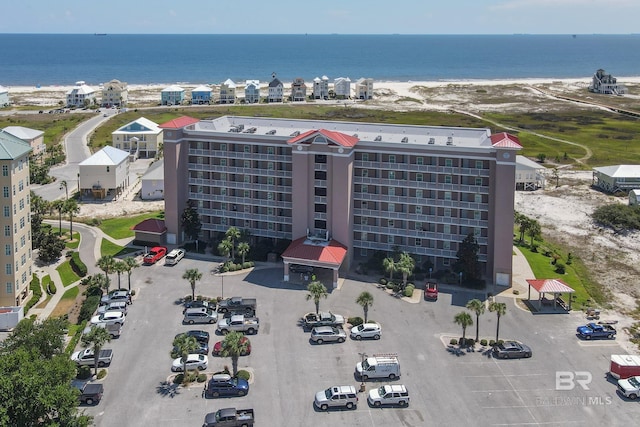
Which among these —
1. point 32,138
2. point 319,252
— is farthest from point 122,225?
point 32,138

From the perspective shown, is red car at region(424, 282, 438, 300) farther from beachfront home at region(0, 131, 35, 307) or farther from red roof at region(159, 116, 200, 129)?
beachfront home at region(0, 131, 35, 307)

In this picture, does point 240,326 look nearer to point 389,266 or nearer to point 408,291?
point 389,266

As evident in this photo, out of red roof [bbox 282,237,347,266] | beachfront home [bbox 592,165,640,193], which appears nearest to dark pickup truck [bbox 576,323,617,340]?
red roof [bbox 282,237,347,266]

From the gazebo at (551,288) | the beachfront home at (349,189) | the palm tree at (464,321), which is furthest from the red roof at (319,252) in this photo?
the gazebo at (551,288)

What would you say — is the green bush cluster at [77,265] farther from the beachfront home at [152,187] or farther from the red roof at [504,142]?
the red roof at [504,142]

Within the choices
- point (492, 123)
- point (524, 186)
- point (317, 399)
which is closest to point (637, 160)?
point (524, 186)

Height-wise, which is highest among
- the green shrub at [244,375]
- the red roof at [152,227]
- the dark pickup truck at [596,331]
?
the red roof at [152,227]
